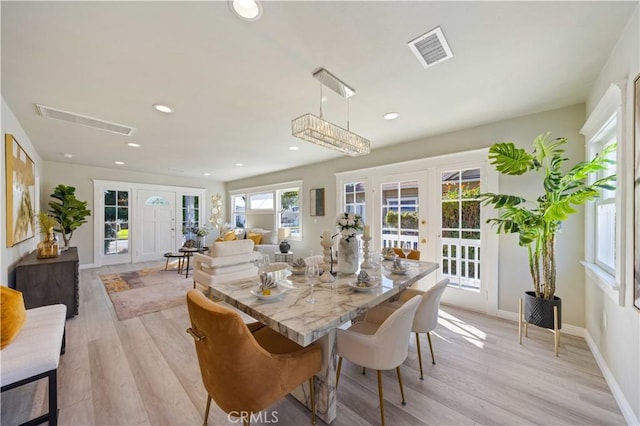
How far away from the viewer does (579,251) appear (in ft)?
8.65

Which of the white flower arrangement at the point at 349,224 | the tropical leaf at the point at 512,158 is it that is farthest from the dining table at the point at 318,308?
the tropical leaf at the point at 512,158

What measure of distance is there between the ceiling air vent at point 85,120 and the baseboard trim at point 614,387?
5377 mm

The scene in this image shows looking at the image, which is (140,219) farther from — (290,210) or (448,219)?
(448,219)

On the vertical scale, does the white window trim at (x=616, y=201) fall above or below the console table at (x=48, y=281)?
above

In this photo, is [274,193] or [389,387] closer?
[389,387]

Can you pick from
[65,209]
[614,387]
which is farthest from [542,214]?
[65,209]

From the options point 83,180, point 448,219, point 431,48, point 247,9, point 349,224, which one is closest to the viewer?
point 247,9

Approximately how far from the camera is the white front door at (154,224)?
21.8 feet

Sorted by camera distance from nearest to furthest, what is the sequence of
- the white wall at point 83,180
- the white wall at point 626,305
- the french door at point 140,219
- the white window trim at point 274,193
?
the white wall at point 626,305 → the white wall at point 83,180 → the white window trim at point 274,193 → the french door at point 140,219

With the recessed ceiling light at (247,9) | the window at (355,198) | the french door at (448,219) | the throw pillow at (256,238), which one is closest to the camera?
the recessed ceiling light at (247,9)

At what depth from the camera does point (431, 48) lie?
1.73 m

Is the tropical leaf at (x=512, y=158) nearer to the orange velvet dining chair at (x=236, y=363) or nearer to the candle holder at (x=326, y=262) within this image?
the candle holder at (x=326, y=262)

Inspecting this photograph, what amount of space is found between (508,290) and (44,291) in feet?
18.4

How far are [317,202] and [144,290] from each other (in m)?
3.53
